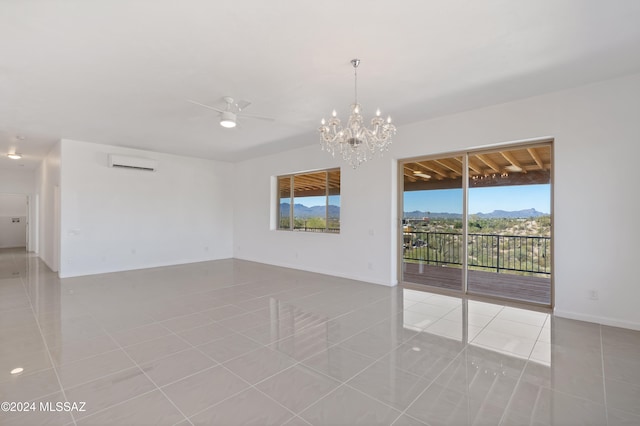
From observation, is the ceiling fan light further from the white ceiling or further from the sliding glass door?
the sliding glass door

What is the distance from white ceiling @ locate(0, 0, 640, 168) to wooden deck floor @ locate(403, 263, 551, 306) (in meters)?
2.67

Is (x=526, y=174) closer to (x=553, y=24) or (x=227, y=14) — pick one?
(x=553, y=24)

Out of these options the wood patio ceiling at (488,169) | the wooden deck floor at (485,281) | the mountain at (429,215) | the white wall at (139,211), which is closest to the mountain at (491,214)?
the mountain at (429,215)

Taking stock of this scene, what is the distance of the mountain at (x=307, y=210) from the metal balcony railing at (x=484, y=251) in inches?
66.6

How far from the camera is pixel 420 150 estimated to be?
4941mm

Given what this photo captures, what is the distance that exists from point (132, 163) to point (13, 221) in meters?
9.43

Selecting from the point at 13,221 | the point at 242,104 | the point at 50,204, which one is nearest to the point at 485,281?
the point at 242,104

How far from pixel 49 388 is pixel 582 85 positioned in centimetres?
595

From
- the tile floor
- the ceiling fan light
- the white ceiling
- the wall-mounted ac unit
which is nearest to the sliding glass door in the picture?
the tile floor

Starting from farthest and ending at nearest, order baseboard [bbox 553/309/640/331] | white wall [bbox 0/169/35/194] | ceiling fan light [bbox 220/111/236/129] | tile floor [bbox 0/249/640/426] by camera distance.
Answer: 1. white wall [bbox 0/169/35/194]
2. ceiling fan light [bbox 220/111/236/129]
3. baseboard [bbox 553/309/640/331]
4. tile floor [bbox 0/249/640/426]

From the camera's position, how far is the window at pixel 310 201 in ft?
21.2

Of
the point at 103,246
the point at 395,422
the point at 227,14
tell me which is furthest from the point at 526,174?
the point at 103,246

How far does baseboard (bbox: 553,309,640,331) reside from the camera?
3293 mm

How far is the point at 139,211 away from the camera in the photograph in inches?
274
